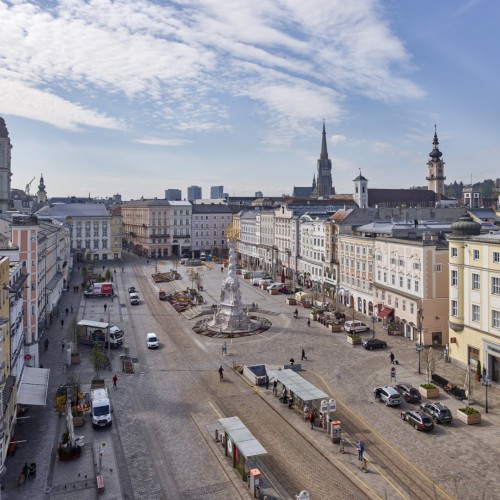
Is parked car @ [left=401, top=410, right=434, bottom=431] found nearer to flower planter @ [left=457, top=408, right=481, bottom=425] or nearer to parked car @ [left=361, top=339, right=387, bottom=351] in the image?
flower planter @ [left=457, top=408, right=481, bottom=425]

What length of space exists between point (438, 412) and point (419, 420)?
A: 2.24m

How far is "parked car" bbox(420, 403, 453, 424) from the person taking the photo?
35906mm

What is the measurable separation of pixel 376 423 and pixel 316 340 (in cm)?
2301

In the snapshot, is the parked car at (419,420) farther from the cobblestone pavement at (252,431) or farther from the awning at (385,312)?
the awning at (385,312)

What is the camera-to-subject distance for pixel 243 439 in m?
29.4

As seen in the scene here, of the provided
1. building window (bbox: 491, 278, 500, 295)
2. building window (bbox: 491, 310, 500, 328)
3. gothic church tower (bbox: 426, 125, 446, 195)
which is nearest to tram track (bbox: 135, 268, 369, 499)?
building window (bbox: 491, 310, 500, 328)

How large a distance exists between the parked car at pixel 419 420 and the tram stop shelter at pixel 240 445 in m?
12.4

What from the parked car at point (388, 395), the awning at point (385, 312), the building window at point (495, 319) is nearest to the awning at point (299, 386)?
the parked car at point (388, 395)

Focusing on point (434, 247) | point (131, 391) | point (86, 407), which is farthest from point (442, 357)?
point (86, 407)

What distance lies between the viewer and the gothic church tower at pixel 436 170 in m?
181

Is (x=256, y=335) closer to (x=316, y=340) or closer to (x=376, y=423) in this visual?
(x=316, y=340)

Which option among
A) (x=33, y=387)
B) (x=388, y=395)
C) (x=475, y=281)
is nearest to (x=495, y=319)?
(x=475, y=281)

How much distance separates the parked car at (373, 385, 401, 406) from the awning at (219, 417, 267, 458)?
13403mm

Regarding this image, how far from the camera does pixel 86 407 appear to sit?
39000 mm
